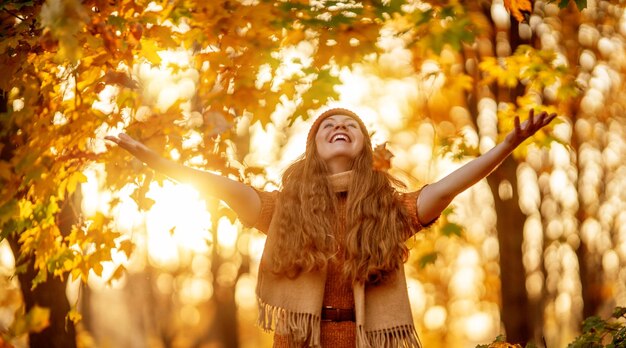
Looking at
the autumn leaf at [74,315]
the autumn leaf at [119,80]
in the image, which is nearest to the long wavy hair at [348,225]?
the autumn leaf at [119,80]

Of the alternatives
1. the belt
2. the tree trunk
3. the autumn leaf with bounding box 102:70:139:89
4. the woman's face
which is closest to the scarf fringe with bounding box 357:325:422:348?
the belt

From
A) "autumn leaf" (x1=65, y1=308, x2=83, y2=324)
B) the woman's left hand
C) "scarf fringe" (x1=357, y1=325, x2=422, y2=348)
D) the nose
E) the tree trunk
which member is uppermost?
the woman's left hand

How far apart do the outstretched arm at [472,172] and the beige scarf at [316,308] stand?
300 millimetres

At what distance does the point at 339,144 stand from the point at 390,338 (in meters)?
0.90

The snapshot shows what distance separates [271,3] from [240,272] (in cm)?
1238

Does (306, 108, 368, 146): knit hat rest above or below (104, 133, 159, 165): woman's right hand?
below

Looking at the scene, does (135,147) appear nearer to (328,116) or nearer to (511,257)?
(328,116)

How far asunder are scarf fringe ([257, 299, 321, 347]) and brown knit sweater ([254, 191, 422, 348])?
6 cm

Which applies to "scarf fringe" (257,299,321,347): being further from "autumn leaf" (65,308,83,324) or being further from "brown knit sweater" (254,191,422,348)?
"autumn leaf" (65,308,83,324)

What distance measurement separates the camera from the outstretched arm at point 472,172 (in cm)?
324

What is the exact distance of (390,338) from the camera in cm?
346

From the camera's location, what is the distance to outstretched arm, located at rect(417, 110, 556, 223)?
10.6 feet

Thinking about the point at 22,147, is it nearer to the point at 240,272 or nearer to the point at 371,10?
the point at 371,10

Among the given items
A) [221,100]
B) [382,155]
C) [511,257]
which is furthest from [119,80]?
[511,257]
